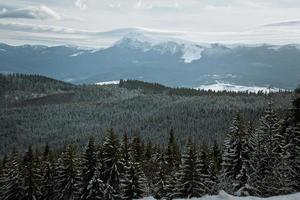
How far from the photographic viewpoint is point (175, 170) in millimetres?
52562

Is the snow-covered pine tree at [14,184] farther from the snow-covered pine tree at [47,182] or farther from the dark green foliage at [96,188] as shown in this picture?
the dark green foliage at [96,188]

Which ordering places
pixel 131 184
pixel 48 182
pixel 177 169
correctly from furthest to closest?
pixel 48 182
pixel 177 169
pixel 131 184

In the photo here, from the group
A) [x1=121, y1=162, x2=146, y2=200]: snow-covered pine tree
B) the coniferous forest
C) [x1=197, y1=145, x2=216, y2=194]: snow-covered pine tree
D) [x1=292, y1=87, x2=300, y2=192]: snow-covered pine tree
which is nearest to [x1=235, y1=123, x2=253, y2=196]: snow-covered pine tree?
the coniferous forest

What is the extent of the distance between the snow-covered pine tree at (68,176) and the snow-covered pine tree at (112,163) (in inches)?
209

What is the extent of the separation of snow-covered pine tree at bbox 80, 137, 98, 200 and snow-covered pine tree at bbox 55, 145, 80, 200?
7.29 feet

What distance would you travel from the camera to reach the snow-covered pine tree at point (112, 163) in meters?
49.2

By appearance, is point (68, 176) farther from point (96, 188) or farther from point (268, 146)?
point (268, 146)

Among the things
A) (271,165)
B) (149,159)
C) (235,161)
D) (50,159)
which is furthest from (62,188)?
(271,165)

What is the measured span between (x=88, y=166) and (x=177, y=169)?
10436 mm

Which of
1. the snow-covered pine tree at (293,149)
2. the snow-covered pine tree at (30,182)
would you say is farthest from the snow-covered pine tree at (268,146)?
the snow-covered pine tree at (30,182)

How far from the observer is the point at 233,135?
44844 millimetres

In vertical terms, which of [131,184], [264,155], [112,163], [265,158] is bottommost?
[131,184]

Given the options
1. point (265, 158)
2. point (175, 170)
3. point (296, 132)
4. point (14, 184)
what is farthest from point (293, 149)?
point (14, 184)

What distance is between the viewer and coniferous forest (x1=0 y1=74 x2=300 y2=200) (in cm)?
4162
